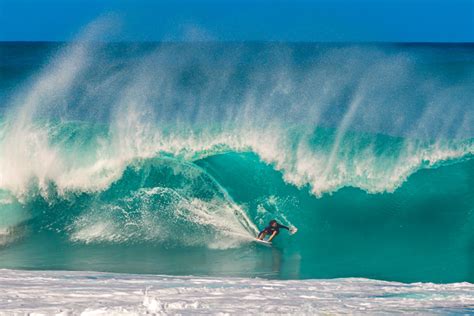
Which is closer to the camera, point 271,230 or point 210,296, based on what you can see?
point 210,296

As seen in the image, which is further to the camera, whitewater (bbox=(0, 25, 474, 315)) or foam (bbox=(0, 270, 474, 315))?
whitewater (bbox=(0, 25, 474, 315))

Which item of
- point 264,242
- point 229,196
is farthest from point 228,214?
point 264,242

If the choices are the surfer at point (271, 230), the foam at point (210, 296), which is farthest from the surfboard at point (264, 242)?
the foam at point (210, 296)

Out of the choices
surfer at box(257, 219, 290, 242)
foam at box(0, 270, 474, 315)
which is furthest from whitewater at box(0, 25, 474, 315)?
surfer at box(257, 219, 290, 242)

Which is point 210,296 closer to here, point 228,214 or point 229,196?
point 228,214

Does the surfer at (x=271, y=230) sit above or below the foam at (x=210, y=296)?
above

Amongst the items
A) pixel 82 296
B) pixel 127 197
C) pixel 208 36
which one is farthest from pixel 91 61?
pixel 82 296

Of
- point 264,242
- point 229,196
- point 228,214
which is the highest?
point 229,196

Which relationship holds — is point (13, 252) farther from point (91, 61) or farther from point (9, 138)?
point (91, 61)

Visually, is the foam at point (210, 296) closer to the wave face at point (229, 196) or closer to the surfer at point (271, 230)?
the wave face at point (229, 196)

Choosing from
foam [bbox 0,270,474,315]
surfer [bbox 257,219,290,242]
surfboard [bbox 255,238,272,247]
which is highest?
surfer [bbox 257,219,290,242]

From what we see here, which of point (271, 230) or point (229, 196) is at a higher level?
point (229, 196)

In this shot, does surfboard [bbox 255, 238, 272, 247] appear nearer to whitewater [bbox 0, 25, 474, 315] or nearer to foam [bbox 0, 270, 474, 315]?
whitewater [bbox 0, 25, 474, 315]

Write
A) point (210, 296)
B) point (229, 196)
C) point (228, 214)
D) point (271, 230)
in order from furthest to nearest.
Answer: point (229, 196) → point (228, 214) → point (271, 230) → point (210, 296)
